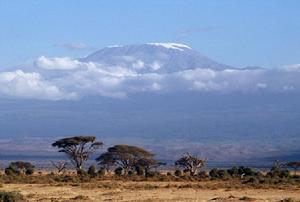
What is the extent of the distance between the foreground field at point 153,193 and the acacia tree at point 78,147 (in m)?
35.9

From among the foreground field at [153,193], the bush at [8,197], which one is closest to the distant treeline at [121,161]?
the foreground field at [153,193]

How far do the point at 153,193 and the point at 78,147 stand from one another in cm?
4872

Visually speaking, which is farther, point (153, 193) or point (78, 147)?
point (78, 147)

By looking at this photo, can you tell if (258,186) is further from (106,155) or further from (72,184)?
(106,155)

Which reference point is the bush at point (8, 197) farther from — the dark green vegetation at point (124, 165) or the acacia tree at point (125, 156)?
the acacia tree at point (125, 156)

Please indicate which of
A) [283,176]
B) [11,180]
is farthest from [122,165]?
[11,180]

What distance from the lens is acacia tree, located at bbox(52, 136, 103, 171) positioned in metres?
104

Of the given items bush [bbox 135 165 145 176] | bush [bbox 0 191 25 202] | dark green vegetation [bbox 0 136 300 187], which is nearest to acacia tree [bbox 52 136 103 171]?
dark green vegetation [bbox 0 136 300 187]

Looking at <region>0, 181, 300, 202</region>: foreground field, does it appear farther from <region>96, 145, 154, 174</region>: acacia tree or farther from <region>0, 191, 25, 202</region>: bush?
<region>96, 145, 154, 174</region>: acacia tree

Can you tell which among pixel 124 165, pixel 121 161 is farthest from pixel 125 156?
pixel 121 161

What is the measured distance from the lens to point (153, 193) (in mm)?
57188

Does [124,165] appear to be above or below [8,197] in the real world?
above

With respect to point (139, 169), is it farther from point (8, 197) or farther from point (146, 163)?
point (8, 197)

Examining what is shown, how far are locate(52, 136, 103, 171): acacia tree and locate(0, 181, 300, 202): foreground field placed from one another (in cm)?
3591
